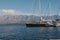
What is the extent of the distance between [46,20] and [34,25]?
276 cm

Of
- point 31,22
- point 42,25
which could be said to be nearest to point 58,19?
point 42,25

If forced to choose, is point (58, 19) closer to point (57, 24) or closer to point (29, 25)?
point (57, 24)

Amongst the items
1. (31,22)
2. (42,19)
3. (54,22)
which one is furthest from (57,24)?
(31,22)

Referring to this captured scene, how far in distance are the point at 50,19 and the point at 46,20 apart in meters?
0.95

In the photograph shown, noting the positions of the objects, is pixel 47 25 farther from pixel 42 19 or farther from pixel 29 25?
pixel 29 25

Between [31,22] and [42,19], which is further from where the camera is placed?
[42,19]

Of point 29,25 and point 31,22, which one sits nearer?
point 31,22

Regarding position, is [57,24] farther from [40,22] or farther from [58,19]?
[40,22]

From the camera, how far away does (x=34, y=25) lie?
33.6 meters

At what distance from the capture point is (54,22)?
32.3 m

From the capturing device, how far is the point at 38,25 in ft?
109

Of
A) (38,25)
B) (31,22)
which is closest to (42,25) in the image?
(38,25)

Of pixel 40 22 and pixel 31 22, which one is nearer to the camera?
pixel 31 22

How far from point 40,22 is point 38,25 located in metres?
1.22
